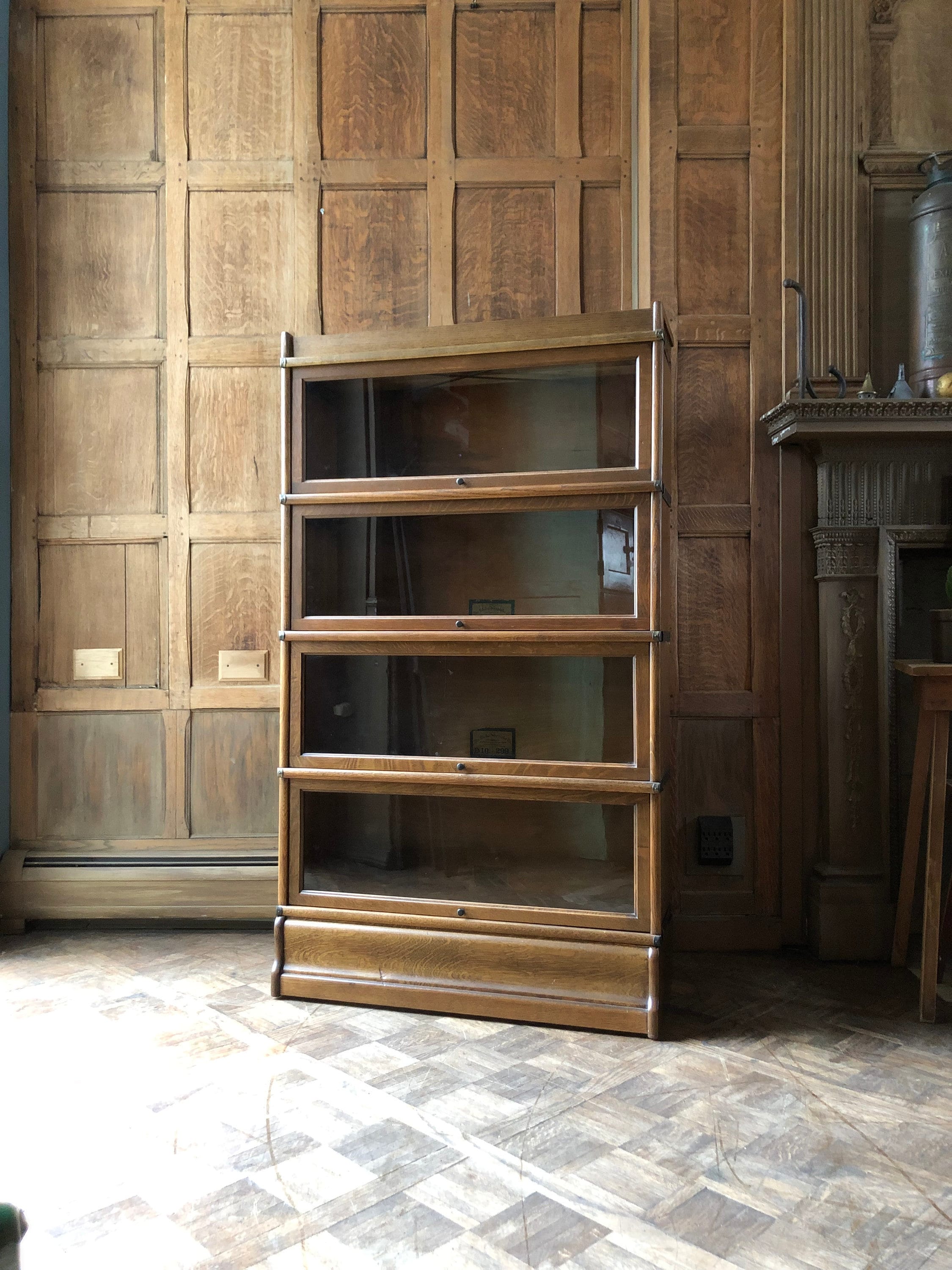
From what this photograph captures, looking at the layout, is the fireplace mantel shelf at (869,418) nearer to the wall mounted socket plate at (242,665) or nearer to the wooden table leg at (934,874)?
the wooden table leg at (934,874)

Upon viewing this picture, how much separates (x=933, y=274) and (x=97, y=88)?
2.64 meters

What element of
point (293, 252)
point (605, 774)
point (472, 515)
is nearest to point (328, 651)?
point (472, 515)

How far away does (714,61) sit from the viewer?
2.84 m

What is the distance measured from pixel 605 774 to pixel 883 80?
2209 millimetres

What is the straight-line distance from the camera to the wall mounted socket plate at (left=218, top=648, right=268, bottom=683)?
3.06 metres

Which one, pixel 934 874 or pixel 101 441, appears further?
pixel 101 441

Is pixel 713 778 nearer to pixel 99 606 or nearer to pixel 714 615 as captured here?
pixel 714 615

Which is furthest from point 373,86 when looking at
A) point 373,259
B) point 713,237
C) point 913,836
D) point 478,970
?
point 913,836

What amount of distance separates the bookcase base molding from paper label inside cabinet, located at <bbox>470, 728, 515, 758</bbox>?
423 mm

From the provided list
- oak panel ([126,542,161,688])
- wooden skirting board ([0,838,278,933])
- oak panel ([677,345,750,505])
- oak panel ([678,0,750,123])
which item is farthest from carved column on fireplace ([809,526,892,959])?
oak panel ([126,542,161,688])

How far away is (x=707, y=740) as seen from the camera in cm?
286

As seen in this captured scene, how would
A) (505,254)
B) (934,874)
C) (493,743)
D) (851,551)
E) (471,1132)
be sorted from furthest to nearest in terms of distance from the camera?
(505,254), (851,551), (493,743), (934,874), (471,1132)

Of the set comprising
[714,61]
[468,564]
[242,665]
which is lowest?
[242,665]

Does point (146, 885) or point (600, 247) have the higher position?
point (600, 247)
